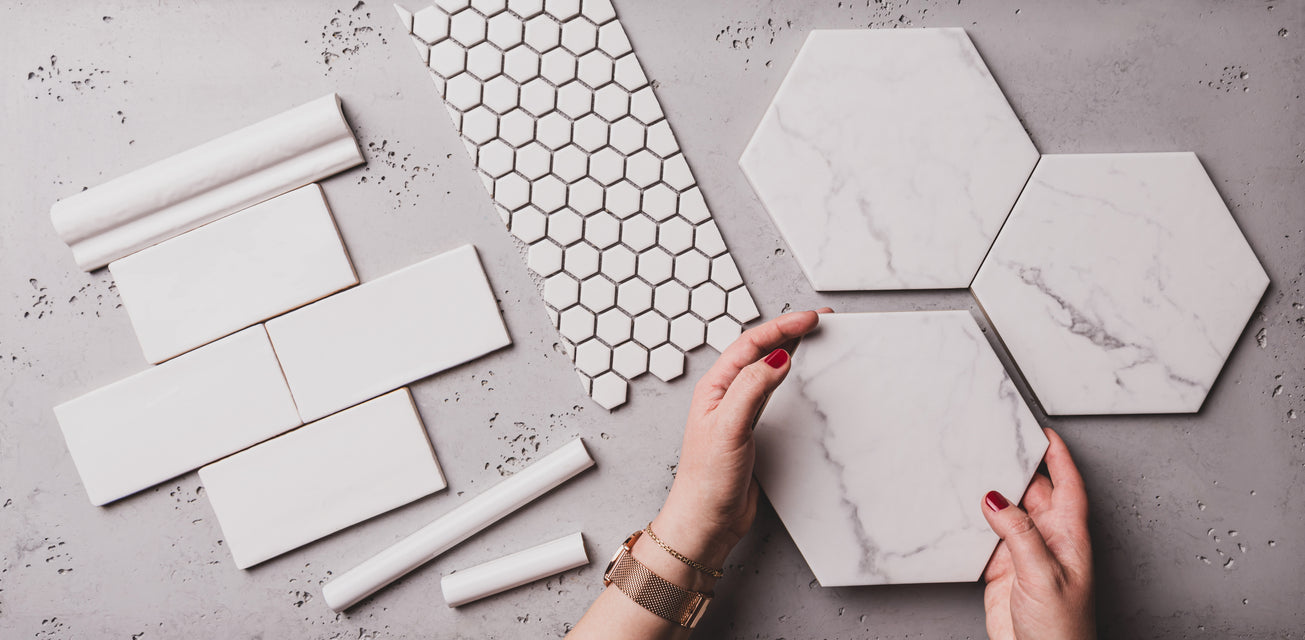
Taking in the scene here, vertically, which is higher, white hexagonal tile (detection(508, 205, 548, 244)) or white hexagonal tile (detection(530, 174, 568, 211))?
white hexagonal tile (detection(530, 174, 568, 211))

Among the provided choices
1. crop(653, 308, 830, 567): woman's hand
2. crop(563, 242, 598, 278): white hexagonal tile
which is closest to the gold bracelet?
crop(653, 308, 830, 567): woman's hand

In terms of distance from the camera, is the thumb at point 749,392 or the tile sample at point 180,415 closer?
the thumb at point 749,392

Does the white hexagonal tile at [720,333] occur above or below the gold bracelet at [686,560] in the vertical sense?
above

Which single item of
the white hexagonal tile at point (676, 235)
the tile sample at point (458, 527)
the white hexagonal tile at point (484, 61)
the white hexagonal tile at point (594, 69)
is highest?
the white hexagonal tile at point (484, 61)

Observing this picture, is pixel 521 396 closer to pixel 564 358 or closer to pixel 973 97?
pixel 564 358

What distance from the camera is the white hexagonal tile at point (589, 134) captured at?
2.73 feet

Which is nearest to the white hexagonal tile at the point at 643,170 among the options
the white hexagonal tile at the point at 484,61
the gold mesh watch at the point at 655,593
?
the white hexagonal tile at the point at 484,61

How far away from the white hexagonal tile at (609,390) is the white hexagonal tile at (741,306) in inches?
6.8

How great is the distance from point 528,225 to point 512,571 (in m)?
0.45

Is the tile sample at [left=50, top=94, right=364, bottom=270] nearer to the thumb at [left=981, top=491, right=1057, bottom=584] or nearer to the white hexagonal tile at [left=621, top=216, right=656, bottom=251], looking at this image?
the white hexagonal tile at [left=621, top=216, right=656, bottom=251]

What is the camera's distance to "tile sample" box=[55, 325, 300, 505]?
2.69 ft

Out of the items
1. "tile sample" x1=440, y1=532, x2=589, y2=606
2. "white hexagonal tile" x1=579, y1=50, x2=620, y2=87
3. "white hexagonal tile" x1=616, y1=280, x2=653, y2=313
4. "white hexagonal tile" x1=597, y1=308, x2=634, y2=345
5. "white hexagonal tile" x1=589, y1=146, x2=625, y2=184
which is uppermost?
"white hexagonal tile" x1=579, y1=50, x2=620, y2=87

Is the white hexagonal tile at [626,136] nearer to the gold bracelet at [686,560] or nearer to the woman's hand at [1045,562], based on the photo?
the gold bracelet at [686,560]

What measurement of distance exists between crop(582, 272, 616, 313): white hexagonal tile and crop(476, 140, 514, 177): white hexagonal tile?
0.47 feet
